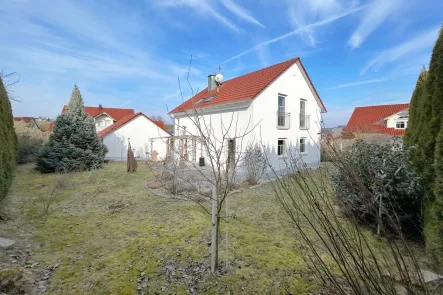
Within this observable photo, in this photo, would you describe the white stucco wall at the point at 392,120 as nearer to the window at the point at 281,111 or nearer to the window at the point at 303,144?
the window at the point at 303,144

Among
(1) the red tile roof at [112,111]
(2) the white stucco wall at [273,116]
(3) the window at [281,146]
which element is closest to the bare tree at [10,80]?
(2) the white stucco wall at [273,116]

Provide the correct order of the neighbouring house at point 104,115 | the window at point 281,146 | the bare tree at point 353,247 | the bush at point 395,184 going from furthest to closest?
the neighbouring house at point 104,115 < the window at point 281,146 < the bush at point 395,184 < the bare tree at point 353,247

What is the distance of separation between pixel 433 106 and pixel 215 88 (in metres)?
15.2

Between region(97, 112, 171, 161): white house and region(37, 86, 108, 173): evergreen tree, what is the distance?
20.3 ft

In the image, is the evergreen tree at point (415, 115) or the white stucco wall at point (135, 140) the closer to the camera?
the evergreen tree at point (415, 115)

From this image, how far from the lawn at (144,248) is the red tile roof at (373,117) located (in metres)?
24.7

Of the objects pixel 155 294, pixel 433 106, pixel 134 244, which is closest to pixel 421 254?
pixel 433 106

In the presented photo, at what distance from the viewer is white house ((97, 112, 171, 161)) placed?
2170cm

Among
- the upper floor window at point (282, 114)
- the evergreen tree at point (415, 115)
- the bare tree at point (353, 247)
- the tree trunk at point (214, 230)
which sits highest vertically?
the upper floor window at point (282, 114)

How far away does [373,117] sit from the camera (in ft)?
96.9

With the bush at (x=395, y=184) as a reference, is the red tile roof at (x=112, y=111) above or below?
above

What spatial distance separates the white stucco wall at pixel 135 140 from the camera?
21.8m

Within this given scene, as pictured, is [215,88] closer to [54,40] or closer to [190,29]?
[190,29]

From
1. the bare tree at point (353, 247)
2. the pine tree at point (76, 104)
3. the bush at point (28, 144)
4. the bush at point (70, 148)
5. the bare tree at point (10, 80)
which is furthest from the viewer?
the bush at point (28, 144)
